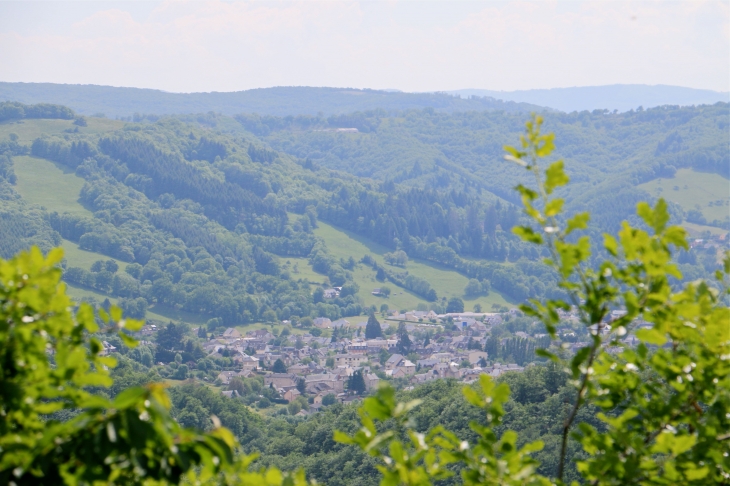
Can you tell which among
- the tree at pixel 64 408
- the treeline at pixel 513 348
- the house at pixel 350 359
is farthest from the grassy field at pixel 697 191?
the tree at pixel 64 408

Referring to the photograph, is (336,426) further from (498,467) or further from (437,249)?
(437,249)

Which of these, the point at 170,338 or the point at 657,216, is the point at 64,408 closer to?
the point at 657,216

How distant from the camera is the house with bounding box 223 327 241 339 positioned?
110 metres

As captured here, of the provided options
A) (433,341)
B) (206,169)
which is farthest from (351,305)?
(206,169)

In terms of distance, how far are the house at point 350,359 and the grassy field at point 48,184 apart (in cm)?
5893

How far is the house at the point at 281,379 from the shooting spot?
3396 inches

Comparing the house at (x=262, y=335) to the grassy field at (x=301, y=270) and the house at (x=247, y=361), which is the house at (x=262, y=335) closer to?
the house at (x=247, y=361)

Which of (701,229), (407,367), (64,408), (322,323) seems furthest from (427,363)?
(64,408)

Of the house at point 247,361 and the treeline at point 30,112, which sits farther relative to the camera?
the treeline at point 30,112

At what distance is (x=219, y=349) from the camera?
100250 mm

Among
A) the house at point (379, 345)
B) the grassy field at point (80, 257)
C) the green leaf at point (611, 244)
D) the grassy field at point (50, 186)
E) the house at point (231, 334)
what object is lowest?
the house at point (231, 334)

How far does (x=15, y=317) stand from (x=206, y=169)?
6669 inches

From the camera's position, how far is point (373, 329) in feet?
361

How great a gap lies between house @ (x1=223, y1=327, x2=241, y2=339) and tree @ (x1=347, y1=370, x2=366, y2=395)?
29439mm
